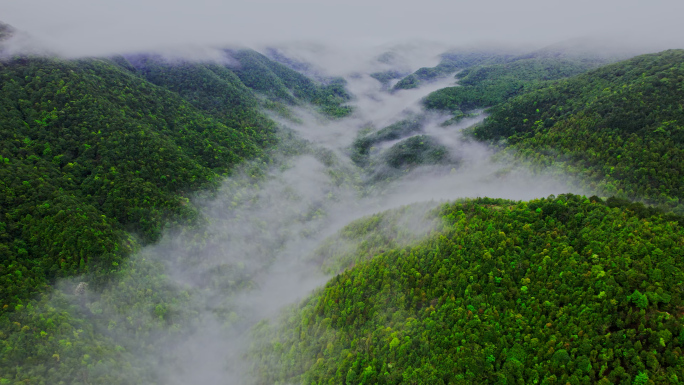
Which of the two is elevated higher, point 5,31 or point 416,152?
point 5,31

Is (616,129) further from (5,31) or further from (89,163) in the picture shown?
(5,31)

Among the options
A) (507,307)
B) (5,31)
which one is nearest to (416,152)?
(507,307)

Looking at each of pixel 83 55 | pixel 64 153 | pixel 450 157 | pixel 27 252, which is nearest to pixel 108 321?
pixel 27 252

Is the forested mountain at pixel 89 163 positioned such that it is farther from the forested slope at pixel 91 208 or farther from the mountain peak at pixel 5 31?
the mountain peak at pixel 5 31

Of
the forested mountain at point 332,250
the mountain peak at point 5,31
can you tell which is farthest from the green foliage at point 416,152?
the mountain peak at point 5,31

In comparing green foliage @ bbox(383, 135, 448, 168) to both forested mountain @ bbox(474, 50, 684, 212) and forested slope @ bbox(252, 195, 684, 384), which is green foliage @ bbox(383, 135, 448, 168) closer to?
forested mountain @ bbox(474, 50, 684, 212)
